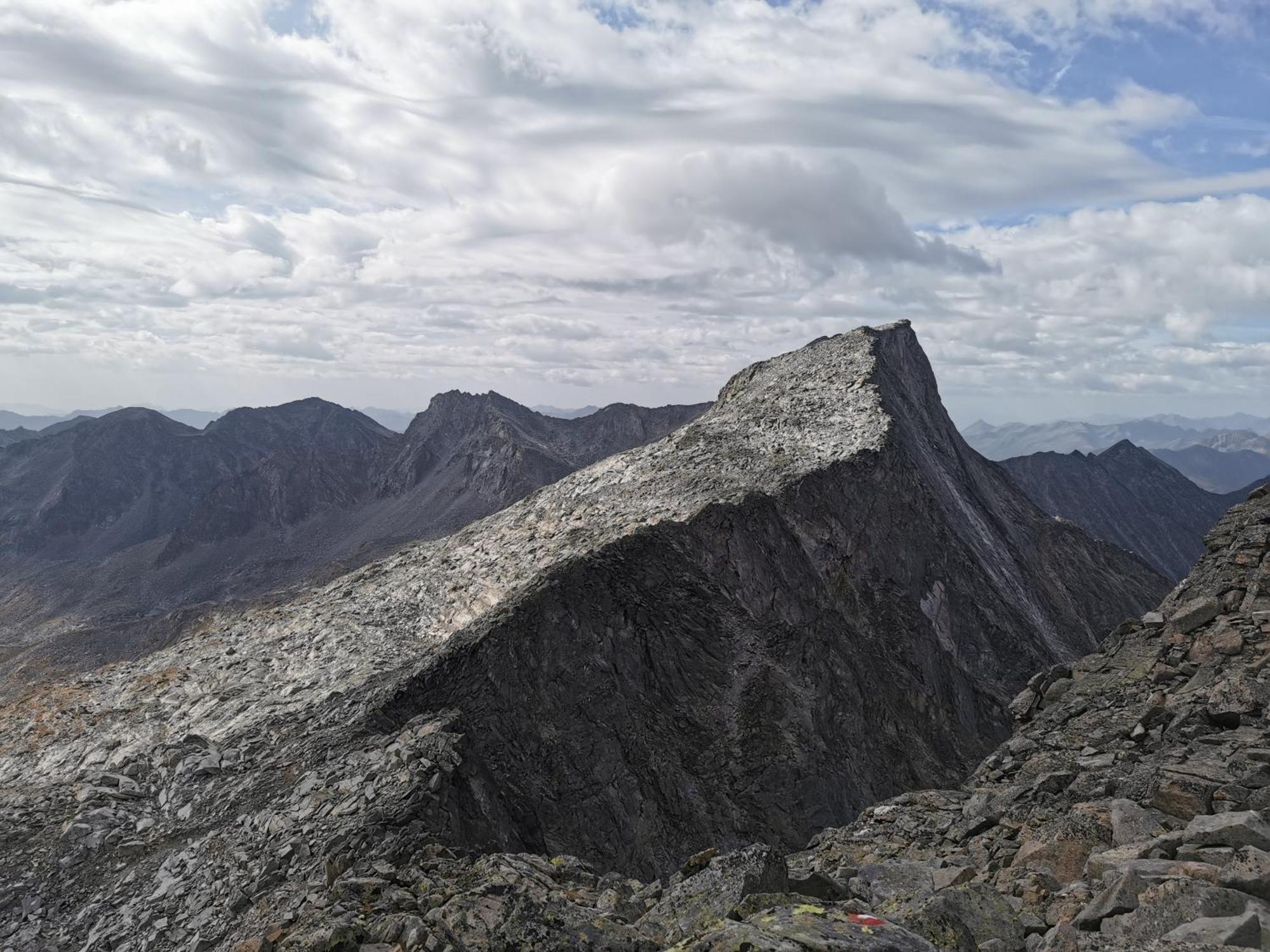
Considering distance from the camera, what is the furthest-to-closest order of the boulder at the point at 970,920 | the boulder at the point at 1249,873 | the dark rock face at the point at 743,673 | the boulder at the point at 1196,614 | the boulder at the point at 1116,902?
the dark rock face at the point at 743,673, the boulder at the point at 1196,614, the boulder at the point at 970,920, the boulder at the point at 1116,902, the boulder at the point at 1249,873

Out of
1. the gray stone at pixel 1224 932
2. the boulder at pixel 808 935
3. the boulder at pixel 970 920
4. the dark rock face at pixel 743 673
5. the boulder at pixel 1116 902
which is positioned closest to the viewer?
the gray stone at pixel 1224 932

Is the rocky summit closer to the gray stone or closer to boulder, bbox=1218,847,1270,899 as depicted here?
the gray stone

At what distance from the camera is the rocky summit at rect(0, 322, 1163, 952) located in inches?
586

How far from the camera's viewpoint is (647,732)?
108 ft

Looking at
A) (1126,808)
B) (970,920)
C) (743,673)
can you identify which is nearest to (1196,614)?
(1126,808)

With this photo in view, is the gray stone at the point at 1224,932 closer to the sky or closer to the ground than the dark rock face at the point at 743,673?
closer to the sky

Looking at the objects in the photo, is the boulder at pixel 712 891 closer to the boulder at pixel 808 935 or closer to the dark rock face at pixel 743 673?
the boulder at pixel 808 935

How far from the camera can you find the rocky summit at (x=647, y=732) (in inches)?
586

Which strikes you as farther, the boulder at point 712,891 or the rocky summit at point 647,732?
the rocky summit at point 647,732

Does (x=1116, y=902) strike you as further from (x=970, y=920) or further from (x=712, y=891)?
(x=712, y=891)

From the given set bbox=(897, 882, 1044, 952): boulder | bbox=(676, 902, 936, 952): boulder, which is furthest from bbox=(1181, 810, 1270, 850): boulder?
bbox=(676, 902, 936, 952): boulder

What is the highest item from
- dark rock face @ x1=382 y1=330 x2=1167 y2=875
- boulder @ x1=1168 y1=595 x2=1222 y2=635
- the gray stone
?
boulder @ x1=1168 y1=595 x2=1222 y2=635

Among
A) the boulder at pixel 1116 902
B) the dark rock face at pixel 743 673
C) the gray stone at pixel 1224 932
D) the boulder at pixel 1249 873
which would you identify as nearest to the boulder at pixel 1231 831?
the boulder at pixel 1249 873

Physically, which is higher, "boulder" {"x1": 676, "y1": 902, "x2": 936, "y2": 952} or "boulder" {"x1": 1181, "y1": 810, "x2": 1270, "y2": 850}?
"boulder" {"x1": 1181, "y1": 810, "x2": 1270, "y2": 850}
